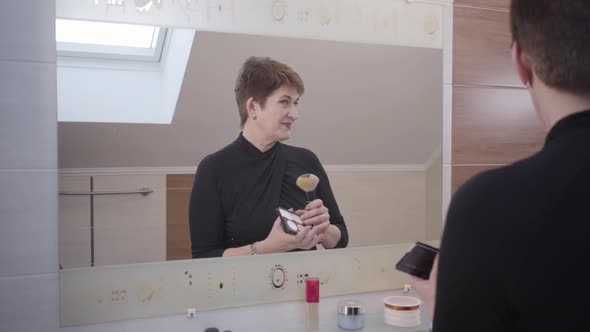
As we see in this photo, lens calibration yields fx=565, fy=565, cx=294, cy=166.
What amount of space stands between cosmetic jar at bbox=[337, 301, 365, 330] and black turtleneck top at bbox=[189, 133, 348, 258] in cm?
30

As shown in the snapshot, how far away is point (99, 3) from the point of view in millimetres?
1320

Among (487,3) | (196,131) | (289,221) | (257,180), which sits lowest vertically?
(289,221)

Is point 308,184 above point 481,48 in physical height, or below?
below

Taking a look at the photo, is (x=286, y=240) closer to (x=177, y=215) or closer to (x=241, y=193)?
(x=241, y=193)

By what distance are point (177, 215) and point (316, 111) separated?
460 mm

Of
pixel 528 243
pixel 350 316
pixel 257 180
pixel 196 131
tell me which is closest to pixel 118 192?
pixel 196 131

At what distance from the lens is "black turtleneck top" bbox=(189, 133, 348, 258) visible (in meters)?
1.42

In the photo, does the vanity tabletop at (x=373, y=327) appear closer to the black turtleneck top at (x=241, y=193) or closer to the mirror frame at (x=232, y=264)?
the mirror frame at (x=232, y=264)

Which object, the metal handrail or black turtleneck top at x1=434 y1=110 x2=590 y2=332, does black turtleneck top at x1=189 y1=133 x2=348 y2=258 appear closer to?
the metal handrail

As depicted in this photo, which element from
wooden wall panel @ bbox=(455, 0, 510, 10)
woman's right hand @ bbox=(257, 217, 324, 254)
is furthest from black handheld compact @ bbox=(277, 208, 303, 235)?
wooden wall panel @ bbox=(455, 0, 510, 10)

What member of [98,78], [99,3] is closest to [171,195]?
[98,78]

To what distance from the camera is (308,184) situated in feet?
5.04

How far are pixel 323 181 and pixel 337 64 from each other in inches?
12.8

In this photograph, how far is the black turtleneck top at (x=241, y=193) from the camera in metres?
1.42
